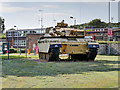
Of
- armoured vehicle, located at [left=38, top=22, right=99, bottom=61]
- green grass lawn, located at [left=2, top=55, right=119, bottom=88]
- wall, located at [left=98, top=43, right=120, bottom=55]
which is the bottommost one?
wall, located at [left=98, top=43, right=120, bottom=55]

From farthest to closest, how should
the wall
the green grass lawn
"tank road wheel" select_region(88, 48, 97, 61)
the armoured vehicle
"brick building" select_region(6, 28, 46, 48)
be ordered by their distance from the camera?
"brick building" select_region(6, 28, 46, 48) → the wall → "tank road wheel" select_region(88, 48, 97, 61) → the armoured vehicle → the green grass lawn

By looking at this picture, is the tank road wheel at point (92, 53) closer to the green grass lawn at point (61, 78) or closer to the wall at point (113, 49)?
the green grass lawn at point (61, 78)

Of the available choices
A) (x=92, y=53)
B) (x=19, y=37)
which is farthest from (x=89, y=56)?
(x=19, y=37)

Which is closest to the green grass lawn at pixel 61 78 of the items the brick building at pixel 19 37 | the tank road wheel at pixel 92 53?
the tank road wheel at pixel 92 53

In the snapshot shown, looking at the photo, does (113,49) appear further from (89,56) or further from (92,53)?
(92,53)

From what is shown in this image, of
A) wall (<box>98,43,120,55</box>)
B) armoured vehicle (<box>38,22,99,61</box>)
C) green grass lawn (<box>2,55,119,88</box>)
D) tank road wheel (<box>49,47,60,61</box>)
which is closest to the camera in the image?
green grass lawn (<box>2,55,119,88</box>)

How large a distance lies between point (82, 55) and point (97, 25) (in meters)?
79.0

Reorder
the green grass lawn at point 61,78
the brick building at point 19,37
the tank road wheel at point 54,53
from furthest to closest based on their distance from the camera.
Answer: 1. the brick building at point 19,37
2. the tank road wheel at point 54,53
3. the green grass lawn at point 61,78

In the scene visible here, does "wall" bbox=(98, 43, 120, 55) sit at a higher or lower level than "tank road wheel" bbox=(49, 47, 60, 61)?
lower

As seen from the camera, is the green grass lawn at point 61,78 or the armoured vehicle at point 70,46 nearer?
the green grass lawn at point 61,78

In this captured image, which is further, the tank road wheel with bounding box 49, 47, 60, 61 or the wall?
the wall

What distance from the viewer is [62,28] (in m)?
21.4

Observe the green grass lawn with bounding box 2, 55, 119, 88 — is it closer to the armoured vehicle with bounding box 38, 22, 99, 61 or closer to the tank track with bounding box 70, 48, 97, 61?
the armoured vehicle with bounding box 38, 22, 99, 61

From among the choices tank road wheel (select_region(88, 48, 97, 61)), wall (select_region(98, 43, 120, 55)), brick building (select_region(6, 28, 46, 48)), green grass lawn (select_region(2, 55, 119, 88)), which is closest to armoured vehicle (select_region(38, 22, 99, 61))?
tank road wheel (select_region(88, 48, 97, 61))
